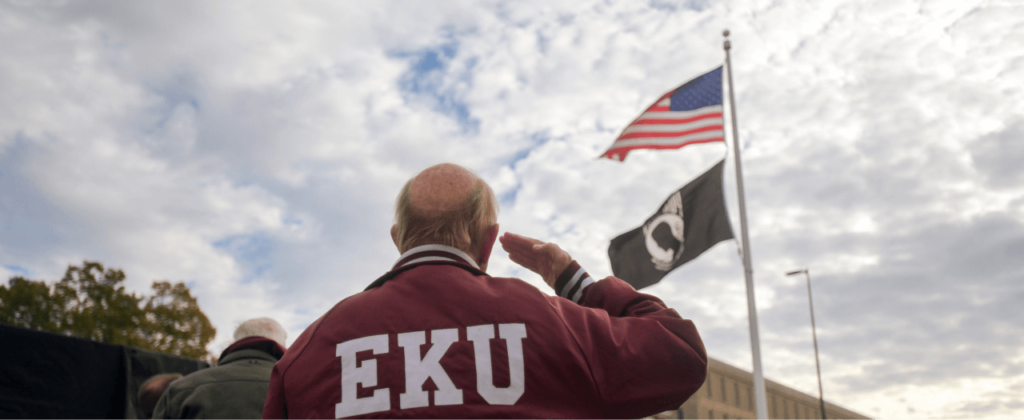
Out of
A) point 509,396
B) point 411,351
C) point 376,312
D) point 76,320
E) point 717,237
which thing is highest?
point 76,320

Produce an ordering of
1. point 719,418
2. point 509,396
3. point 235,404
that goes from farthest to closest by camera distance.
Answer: point 719,418 → point 235,404 → point 509,396

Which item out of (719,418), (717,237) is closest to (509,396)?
(717,237)

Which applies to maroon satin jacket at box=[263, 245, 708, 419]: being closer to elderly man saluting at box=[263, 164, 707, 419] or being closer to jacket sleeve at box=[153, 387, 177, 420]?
elderly man saluting at box=[263, 164, 707, 419]

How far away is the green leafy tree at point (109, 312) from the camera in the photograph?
29.9 metres

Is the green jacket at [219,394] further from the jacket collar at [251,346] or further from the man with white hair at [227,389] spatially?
the jacket collar at [251,346]

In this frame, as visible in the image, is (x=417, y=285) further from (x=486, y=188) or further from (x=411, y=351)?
(x=486, y=188)

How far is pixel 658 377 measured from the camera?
1619mm

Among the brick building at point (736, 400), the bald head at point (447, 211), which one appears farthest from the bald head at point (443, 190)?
the brick building at point (736, 400)

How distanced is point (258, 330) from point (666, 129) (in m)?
7.73

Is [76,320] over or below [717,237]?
over

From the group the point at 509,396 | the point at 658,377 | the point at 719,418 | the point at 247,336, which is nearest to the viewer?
the point at 509,396

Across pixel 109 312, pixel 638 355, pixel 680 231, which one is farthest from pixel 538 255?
pixel 109 312

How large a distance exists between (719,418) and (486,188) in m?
43.1

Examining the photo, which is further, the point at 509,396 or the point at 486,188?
the point at 486,188
